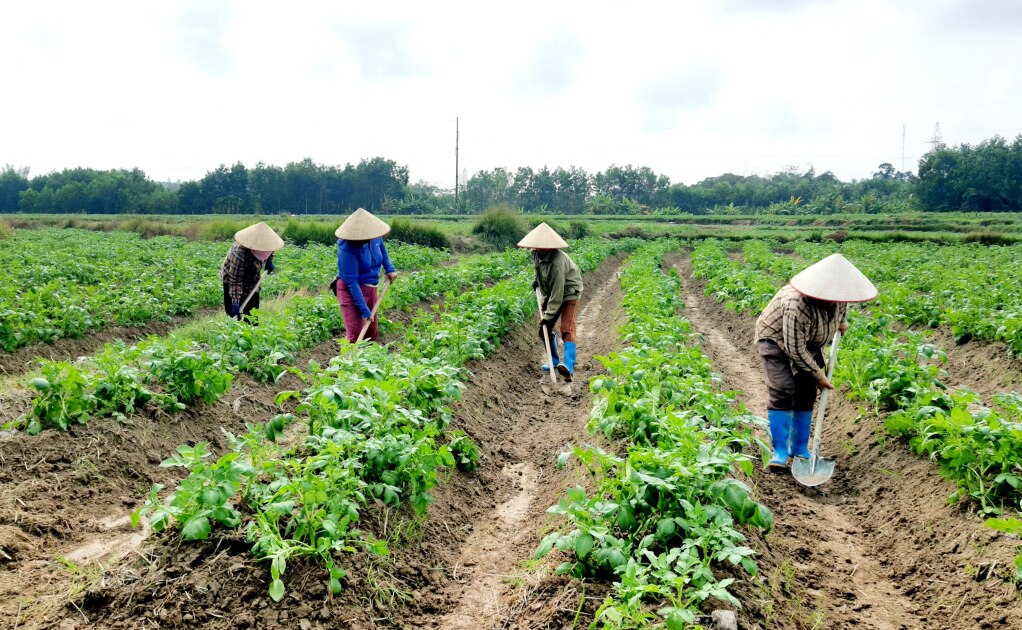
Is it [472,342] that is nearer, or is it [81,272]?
[472,342]

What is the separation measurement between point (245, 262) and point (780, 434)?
7.07 m

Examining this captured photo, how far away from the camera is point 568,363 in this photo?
341 inches

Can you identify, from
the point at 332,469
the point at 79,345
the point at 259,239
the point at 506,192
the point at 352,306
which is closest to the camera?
the point at 332,469

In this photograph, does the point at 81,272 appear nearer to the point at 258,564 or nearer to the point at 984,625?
the point at 258,564

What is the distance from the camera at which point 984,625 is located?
11.4 feet

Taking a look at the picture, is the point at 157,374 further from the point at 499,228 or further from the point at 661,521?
the point at 499,228

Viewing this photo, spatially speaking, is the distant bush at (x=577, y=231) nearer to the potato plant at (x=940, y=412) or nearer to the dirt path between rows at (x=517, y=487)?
the potato plant at (x=940, y=412)

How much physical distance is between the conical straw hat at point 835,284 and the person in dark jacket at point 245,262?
6447mm

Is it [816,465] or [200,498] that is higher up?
[200,498]

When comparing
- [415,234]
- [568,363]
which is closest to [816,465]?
[568,363]

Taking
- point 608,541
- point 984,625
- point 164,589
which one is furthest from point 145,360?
point 984,625

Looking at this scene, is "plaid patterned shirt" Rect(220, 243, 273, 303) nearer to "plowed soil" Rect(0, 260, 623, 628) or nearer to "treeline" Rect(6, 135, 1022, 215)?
"plowed soil" Rect(0, 260, 623, 628)

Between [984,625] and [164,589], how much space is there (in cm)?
427

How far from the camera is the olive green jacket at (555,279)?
811 centimetres
